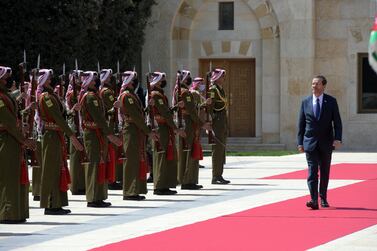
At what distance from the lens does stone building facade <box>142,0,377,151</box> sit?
35.4 meters

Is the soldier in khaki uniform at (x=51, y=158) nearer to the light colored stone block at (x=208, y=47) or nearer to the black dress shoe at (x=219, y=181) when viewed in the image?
the black dress shoe at (x=219, y=181)

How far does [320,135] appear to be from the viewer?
56.4 feet

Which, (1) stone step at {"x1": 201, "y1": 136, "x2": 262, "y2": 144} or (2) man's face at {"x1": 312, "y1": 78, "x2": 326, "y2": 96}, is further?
(1) stone step at {"x1": 201, "y1": 136, "x2": 262, "y2": 144}

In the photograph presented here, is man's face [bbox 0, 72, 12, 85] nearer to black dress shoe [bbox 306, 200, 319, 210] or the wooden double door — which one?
black dress shoe [bbox 306, 200, 319, 210]

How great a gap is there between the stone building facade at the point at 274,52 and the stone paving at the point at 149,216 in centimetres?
1131

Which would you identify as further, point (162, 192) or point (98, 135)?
point (162, 192)

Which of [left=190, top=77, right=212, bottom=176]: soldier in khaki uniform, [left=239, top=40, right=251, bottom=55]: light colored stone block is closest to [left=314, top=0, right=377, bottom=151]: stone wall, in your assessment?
[left=239, top=40, right=251, bottom=55]: light colored stone block

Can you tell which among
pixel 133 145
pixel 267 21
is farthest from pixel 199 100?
pixel 267 21

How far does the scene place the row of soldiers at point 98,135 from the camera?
1559cm

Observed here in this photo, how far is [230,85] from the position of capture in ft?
119

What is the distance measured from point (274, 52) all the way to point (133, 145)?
57.8 ft

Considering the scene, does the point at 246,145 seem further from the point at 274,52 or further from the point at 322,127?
the point at 322,127

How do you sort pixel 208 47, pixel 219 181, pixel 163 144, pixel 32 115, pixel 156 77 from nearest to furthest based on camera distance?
pixel 32 115, pixel 156 77, pixel 163 144, pixel 219 181, pixel 208 47

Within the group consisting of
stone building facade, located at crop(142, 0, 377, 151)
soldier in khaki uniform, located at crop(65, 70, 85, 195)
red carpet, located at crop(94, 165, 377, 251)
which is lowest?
red carpet, located at crop(94, 165, 377, 251)
